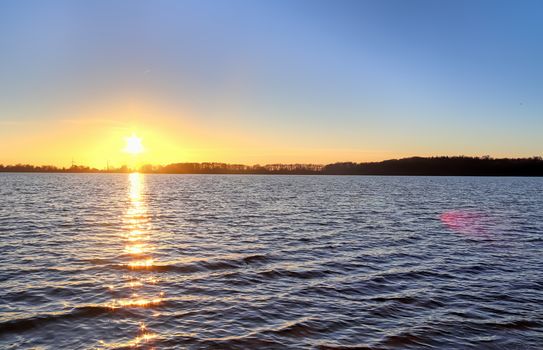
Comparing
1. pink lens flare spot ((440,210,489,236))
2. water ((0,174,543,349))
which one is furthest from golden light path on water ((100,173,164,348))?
pink lens flare spot ((440,210,489,236))

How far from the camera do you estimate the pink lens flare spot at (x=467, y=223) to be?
3561 cm

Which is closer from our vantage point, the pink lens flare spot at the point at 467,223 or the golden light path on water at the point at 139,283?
the golden light path on water at the point at 139,283

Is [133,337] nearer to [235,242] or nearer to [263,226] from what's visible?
[235,242]

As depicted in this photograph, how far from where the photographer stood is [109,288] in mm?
16891

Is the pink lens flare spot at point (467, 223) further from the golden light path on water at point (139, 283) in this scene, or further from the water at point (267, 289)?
the golden light path on water at point (139, 283)

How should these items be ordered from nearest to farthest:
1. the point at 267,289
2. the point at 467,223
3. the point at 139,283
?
the point at 267,289
the point at 139,283
the point at 467,223

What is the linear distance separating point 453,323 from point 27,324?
44.8ft

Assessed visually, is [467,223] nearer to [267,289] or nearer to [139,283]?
[267,289]

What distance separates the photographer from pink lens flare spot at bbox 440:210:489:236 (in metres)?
35.6

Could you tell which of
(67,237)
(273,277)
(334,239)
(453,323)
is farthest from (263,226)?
(453,323)

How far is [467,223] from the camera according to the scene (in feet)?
136

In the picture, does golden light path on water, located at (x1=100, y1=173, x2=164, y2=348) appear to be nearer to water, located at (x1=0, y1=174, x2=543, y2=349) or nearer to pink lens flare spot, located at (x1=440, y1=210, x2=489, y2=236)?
water, located at (x1=0, y1=174, x2=543, y2=349)

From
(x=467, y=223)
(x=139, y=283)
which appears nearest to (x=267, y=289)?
(x=139, y=283)

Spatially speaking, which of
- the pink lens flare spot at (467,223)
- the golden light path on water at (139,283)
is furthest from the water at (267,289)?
the pink lens flare spot at (467,223)
